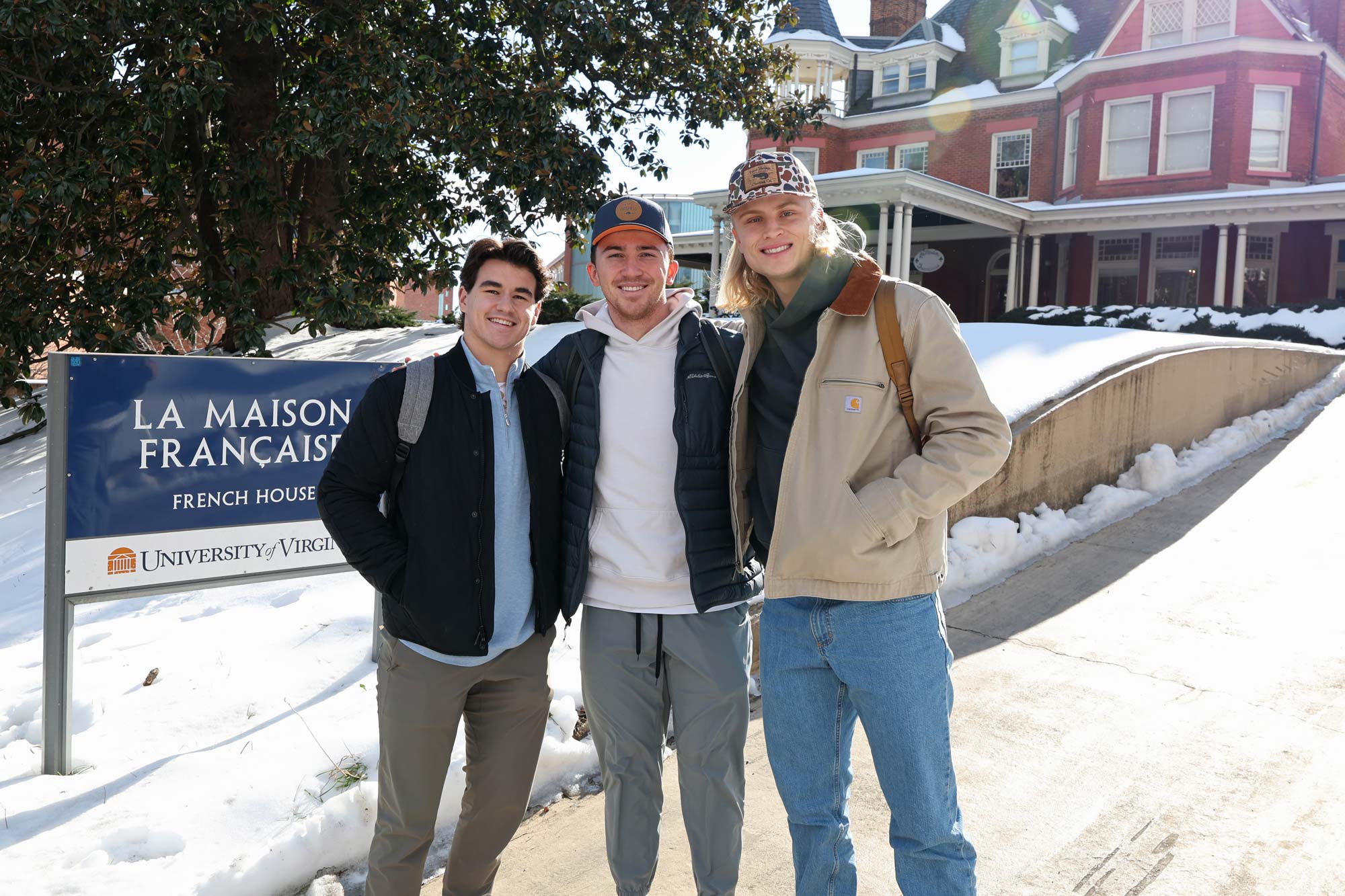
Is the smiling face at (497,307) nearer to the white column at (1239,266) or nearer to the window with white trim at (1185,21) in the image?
the white column at (1239,266)

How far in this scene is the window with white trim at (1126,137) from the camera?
21.5m

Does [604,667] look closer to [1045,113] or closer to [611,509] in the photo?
[611,509]

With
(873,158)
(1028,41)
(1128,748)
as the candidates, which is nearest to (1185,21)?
(1028,41)

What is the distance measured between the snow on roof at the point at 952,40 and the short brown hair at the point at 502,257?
28.1 m

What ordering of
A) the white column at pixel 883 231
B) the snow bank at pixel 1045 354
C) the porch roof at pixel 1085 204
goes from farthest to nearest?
the porch roof at pixel 1085 204
the white column at pixel 883 231
the snow bank at pixel 1045 354

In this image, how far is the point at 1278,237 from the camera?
2148 cm

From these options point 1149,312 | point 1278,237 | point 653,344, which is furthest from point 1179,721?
point 1278,237

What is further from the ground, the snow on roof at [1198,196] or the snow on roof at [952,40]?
the snow on roof at [952,40]

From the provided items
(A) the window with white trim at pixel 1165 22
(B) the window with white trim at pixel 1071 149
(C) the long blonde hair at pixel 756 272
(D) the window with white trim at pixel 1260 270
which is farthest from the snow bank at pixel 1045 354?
(A) the window with white trim at pixel 1165 22

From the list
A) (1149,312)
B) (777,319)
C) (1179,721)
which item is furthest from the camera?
(1149,312)

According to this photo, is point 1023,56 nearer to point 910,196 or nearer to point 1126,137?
point 1126,137

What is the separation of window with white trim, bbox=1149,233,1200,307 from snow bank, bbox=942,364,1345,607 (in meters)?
12.8

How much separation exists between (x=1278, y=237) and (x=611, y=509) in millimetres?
24134

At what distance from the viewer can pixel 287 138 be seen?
24.8 feet
